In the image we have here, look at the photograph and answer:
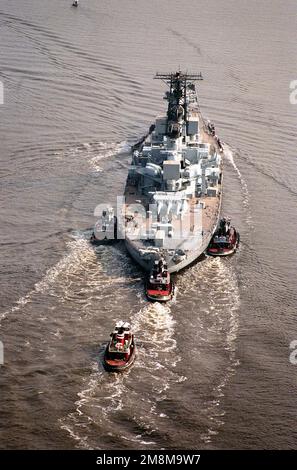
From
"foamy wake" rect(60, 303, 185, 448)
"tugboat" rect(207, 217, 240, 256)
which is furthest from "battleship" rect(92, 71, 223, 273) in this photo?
"foamy wake" rect(60, 303, 185, 448)

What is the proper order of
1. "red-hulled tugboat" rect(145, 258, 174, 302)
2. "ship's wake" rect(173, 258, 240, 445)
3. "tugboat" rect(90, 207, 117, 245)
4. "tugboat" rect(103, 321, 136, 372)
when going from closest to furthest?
"ship's wake" rect(173, 258, 240, 445), "tugboat" rect(103, 321, 136, 372), "red-hulled tugboat" rect(145, 258, 174, 302), "tugboat" rect(90, 207, 117, 245)

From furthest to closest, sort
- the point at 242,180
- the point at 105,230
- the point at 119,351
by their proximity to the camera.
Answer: the point at 242,180 → the point at 105,230 → the point at 119,351

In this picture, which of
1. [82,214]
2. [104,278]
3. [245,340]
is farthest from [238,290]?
[82,214]

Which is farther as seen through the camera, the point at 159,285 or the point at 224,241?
the point at 224,241

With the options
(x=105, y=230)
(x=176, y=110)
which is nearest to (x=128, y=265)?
(x=105, y=230)

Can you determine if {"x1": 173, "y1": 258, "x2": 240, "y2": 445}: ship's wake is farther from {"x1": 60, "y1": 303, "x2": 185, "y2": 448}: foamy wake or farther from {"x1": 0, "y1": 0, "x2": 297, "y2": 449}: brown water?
{"x1": 60, "y1": 303, "x2": 185, "y2": 448}: foamy wake

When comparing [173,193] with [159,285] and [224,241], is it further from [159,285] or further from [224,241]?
[159,285]
